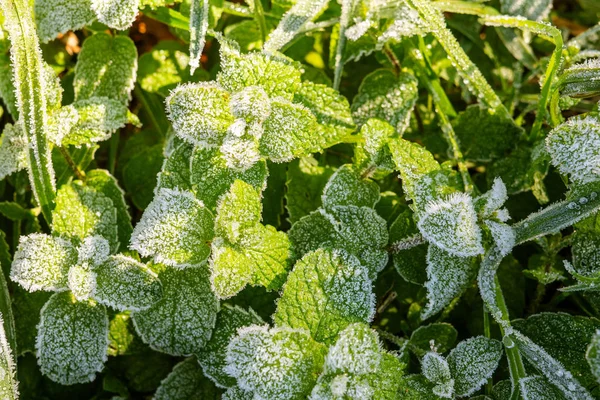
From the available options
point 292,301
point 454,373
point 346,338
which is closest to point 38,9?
point 292,301

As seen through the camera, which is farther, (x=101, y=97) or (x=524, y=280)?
(x=524, y=280)

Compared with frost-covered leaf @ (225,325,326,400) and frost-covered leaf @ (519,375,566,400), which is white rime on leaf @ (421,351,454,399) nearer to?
frost-covered leaf @ (519,375,566,400)

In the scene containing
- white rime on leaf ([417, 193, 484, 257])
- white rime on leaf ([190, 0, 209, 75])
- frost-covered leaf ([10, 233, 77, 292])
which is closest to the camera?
white rime on leaf ([417, 193, 484, 257])

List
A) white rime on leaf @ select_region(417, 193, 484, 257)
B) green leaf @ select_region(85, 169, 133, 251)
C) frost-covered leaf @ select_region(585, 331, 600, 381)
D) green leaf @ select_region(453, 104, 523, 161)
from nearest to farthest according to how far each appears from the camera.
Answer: frost-covered leaf @ select_region(585, 331, 600, 381) → white rime on leaf @ select_region(417, 193, 484, 257) → green leaf @ select_region(85, 169, 133, 251) → green leaf @ select_region(453, 104, 523, 161)

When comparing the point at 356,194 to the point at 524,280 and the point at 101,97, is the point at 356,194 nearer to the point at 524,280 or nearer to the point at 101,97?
the point at 524,280

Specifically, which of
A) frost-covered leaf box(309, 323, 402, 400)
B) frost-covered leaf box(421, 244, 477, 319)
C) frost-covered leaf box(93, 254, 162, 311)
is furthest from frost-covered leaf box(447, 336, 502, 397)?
frost-covered leaf box(93, 254, 162, 311)

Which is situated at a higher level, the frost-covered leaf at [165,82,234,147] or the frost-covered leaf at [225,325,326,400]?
the frost-covered leaf at [165,82,234,147]

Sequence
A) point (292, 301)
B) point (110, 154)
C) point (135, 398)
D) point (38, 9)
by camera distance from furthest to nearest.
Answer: point (110, 154) < point (135, 398) < point (38, 9) < point (292, 301)
